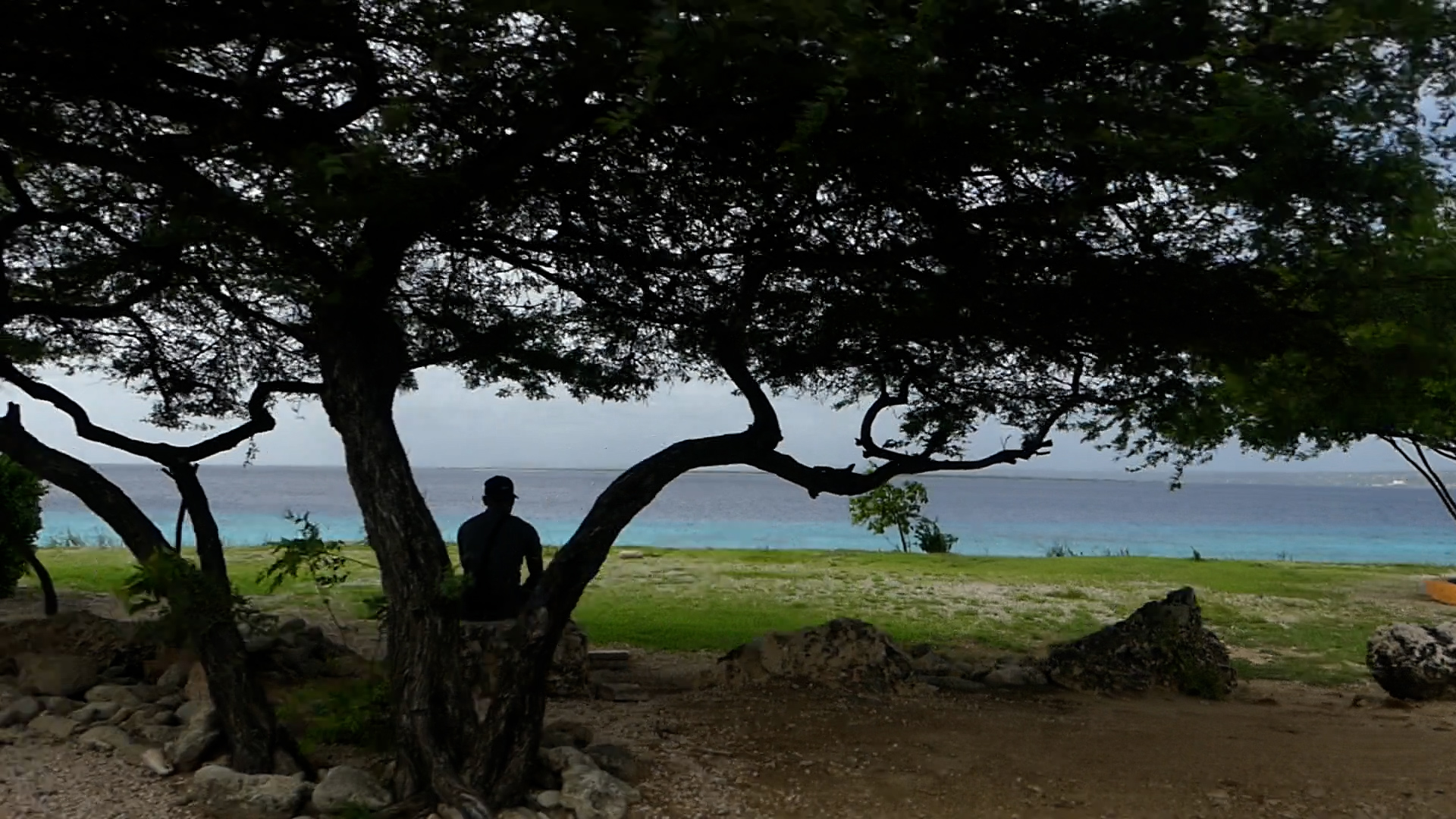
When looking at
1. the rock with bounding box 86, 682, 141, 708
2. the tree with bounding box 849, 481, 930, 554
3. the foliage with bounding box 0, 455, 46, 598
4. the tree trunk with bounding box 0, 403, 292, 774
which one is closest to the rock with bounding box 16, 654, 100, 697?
the rock with bounding box 86, 682, 141, 708

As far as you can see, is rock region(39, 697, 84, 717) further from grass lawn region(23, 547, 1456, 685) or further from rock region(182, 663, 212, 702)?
grass lawn region(23, 547, 1456, 685)

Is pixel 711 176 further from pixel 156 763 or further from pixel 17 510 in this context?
pixel 17 510

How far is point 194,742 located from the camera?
5.92m

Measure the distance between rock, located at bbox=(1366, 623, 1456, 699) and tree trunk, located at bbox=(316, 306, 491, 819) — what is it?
831 centimetres

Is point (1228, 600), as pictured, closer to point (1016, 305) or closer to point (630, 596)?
point (630, 596)

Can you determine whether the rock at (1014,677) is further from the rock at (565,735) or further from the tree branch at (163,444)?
the tree branch at (163,444)

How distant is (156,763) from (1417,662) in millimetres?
9752

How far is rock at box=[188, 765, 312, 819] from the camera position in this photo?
525 centimetres

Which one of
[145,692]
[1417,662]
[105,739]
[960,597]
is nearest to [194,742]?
[105,739]

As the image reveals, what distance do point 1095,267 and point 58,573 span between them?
53.0 ft

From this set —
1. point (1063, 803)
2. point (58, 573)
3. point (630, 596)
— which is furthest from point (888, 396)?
point (58, 573)

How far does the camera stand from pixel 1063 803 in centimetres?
599

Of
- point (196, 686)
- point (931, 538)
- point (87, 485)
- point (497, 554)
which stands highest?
point (87, 485)

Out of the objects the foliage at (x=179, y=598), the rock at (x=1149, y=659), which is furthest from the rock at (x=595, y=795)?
the rock at (x=1149, y=659)
